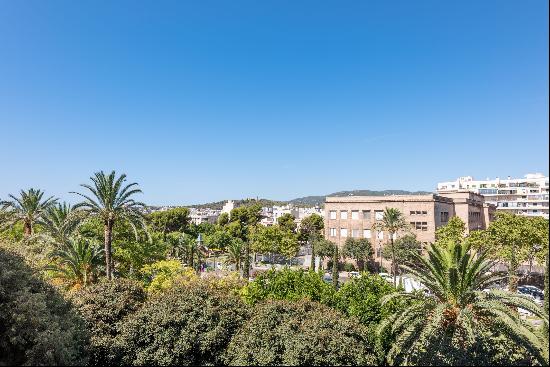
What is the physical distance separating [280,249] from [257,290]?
44416mm

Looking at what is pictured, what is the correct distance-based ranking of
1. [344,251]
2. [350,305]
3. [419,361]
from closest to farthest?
[419,361] → [350,305] → [344,251]

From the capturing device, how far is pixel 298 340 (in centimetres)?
1289

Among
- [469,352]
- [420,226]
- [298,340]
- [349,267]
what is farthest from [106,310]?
[420,226]

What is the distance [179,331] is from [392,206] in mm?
50800

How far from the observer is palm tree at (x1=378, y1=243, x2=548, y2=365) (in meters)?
12.5

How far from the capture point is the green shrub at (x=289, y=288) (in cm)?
1972

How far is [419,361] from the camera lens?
12.8 metres

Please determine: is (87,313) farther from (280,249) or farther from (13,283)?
(280,249)

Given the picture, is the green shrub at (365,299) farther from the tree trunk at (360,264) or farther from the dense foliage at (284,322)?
the tree trunk at (360,264)

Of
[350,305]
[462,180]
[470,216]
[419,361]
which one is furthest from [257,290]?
[462,180]

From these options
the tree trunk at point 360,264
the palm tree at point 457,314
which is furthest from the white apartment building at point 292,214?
the palm tree at point 457,314

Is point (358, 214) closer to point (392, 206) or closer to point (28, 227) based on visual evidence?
point (392, 206)

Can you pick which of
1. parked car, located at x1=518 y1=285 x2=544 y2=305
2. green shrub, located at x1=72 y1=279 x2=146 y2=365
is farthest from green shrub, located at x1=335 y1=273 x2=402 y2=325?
parked car, located at x1=518 y1=285 x2=544 y2=305

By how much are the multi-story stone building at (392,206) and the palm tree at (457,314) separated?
4341 cm
